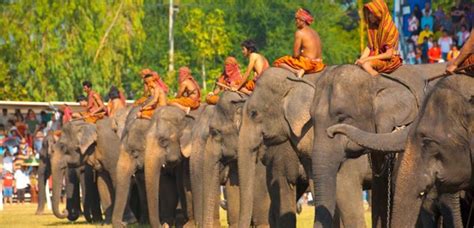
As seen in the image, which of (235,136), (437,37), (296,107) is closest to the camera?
(296,107)

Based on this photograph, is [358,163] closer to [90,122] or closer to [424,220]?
[424,220]

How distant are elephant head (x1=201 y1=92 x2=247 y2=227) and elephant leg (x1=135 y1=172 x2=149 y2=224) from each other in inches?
171

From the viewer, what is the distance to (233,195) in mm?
22828

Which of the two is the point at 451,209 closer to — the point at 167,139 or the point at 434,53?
the point at 167,139

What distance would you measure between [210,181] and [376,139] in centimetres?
832

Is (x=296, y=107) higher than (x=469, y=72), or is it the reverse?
(x=469, y=72)

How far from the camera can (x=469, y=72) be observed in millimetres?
13789

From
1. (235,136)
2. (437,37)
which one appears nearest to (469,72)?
(235,136)

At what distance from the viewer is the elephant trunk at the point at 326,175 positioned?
621 inches

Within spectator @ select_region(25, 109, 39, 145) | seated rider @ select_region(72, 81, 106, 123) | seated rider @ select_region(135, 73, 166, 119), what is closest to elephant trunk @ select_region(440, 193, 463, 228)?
seated rider @ select_region(135, 73, 166, 119)

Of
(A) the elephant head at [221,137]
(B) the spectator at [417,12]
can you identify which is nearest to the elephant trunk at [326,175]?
(A) the elephant head at [221,137]

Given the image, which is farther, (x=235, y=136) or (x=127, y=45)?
(x=127, y=45)

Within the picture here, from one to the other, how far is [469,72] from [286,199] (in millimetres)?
6283

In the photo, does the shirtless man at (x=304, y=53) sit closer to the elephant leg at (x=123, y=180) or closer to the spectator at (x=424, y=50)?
the elephant leg at (x=123, y=180)
